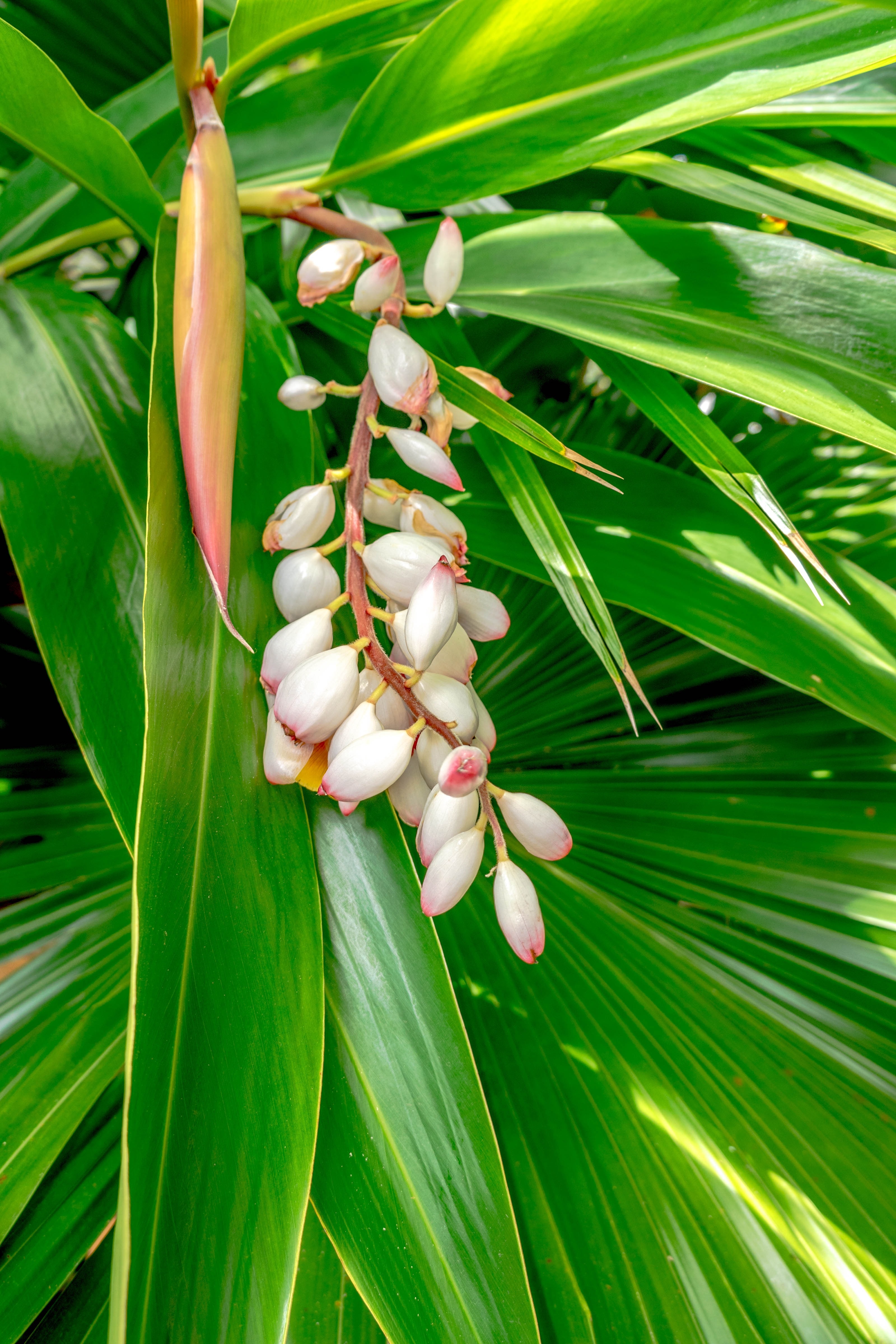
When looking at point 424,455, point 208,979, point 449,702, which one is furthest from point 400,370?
point 208,979

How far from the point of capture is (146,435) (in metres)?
0.36

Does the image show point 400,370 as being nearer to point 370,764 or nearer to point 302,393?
point 302,393

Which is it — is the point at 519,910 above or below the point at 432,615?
below

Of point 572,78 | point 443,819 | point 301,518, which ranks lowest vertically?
point 443,819

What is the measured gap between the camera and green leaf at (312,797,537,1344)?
0.26 meters

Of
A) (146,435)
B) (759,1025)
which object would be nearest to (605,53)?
(146,435)

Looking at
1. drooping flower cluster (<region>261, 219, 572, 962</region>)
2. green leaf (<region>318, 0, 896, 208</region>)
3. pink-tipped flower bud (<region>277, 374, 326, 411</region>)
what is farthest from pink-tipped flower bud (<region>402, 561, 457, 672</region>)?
green leaf (<region>318, 0, 896, 208</region>)

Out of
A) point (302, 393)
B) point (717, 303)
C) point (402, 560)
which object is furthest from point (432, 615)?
point (717, 303)

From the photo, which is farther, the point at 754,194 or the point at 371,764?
the point at 754,194

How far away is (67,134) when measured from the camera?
0.33 meters

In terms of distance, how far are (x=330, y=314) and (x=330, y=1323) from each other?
0.51 m

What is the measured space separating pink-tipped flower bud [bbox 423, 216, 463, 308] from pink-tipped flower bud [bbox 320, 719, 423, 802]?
24cm

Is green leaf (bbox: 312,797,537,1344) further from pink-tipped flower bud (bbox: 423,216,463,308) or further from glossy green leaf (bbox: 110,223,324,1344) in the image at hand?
pink-tipped flower bud (bbox: 423,216,463,308)

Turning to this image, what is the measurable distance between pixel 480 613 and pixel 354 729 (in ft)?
0.26
